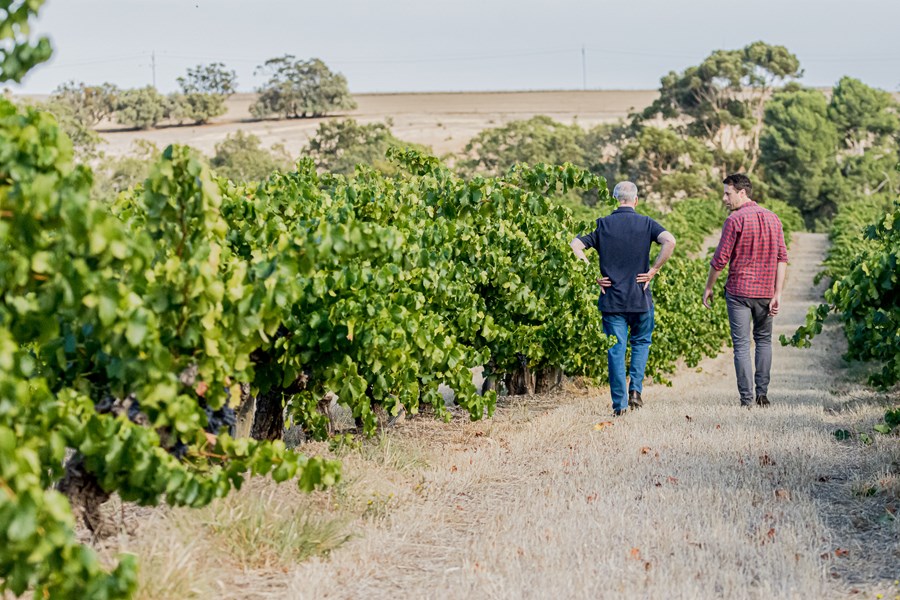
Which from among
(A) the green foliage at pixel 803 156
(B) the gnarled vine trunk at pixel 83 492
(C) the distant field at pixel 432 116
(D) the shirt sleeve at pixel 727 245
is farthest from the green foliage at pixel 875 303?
(C) the distant field at pixel 432 116

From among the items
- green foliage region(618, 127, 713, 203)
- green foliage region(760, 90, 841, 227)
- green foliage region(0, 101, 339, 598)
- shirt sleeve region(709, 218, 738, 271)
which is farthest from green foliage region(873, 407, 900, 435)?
green foliage region(760, 90, 841, 227)

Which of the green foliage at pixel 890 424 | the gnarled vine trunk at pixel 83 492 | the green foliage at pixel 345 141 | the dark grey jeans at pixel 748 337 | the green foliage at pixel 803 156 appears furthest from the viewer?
the green foliage at pixel 803 156

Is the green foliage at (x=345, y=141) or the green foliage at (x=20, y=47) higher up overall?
the green foliage at (x=20, y=47)

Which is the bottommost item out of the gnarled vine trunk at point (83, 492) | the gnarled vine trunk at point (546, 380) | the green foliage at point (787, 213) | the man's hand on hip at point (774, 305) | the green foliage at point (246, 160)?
the green foliage at point (787, 213)

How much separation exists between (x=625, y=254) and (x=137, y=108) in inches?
3440

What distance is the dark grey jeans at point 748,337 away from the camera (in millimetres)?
8812

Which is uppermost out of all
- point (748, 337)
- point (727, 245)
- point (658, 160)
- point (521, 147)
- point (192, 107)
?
point (727, 245)

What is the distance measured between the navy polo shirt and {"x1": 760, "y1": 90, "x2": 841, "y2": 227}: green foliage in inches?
2684

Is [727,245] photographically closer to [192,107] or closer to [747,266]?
[747,266]

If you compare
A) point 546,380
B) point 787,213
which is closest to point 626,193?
point 546,380

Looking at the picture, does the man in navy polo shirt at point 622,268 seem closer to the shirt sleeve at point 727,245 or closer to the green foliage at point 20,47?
the shirt sleeve at point 727,245

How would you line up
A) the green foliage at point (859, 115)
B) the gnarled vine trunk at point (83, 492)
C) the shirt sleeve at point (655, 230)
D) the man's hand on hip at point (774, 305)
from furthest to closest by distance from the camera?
1. the green foliage at point (859, 115)
2. the man's hand on hip at point (774, 305)
3. the shirt sleeve at point (655, 230)
4. the gnarled vine trunk at point (83, 492)

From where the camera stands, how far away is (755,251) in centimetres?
873

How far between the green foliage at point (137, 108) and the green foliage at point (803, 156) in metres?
50.8
